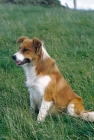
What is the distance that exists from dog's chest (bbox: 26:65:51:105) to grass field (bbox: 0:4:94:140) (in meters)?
0.23

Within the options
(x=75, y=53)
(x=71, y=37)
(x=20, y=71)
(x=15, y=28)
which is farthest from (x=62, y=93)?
(x=15, y=28)

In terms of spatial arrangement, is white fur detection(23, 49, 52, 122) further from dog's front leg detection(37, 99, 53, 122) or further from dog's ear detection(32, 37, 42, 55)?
dog's ear detection(32, 37, 42, 55)

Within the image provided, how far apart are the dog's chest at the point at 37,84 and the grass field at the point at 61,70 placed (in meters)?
0.23

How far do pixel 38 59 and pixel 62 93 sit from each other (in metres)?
0.73

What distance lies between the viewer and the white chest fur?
16.0 ft

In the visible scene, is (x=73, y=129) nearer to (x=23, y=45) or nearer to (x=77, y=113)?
(x=77, y=113)

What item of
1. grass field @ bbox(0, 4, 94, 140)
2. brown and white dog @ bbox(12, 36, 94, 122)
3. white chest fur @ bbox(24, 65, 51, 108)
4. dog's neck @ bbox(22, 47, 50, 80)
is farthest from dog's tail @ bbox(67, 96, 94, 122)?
dog's neck @ bbox(22, 47, 50, 80)

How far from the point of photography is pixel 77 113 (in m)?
4.97

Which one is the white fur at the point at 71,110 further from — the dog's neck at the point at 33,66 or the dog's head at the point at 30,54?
the dog's head at the point at 30,54

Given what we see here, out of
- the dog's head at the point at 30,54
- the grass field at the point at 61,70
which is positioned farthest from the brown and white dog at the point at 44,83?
the grass field at the point at 61,70

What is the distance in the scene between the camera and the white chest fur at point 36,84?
4.89m

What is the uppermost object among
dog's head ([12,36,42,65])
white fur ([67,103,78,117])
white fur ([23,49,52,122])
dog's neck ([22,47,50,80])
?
dog's head ([12,36,42,65])

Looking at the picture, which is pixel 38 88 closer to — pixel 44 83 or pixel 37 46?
pixel 44 83

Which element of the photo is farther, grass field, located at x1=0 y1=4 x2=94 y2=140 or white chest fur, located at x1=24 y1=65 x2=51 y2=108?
white chest fur, located at x1=24 y1=65 x2=51 y2=108
